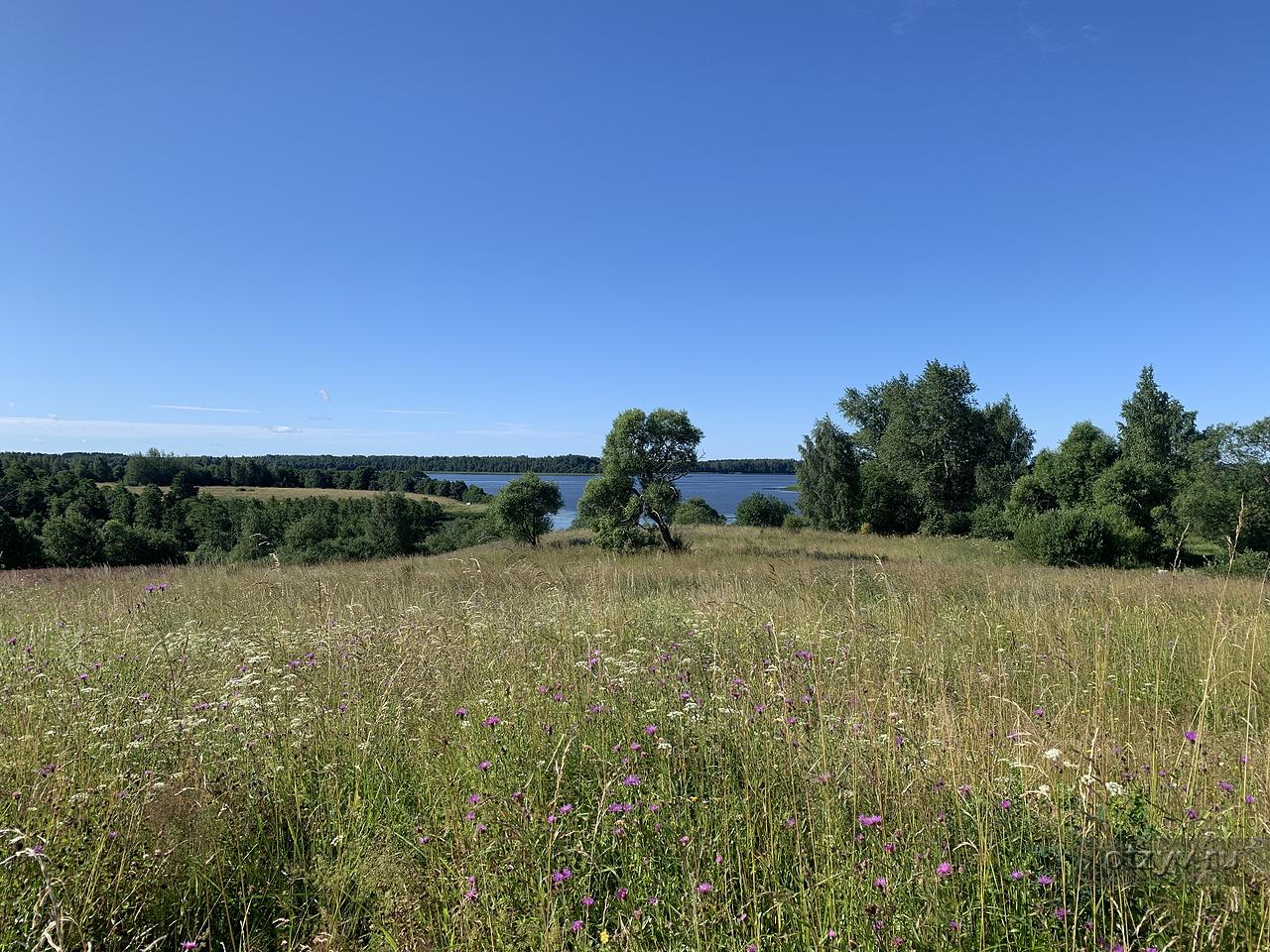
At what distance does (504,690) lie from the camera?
382 centimetres

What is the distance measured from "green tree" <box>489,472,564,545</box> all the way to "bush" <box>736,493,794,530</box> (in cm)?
2433

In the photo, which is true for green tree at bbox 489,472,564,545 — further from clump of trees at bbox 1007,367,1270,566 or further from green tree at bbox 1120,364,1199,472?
green tree at bbox 1120,364,1199,472

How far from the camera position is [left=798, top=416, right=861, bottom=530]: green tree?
4812 cm

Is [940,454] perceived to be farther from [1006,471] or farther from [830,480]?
[830,480]

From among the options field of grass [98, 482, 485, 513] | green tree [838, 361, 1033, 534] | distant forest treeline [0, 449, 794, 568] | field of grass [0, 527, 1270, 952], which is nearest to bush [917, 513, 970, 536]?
green tree [838, 361, 1033, 534]

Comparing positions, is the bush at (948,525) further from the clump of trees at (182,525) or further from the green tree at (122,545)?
the green tree at (122,545)

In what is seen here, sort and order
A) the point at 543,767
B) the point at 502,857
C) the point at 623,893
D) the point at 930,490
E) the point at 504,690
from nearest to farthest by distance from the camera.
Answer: the point at 623,893, the point at 502,857, the point at 543,767, the point at 504,690, the point at 930,490

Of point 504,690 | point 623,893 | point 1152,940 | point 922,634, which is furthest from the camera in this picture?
point 922,634

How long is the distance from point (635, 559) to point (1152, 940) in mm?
17277

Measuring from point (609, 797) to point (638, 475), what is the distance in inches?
743

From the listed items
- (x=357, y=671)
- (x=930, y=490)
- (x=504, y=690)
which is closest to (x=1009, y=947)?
(x=504, y=690)

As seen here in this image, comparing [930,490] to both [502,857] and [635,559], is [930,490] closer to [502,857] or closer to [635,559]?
[635,559]

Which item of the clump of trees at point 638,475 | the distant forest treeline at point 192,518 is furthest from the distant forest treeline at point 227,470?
the clump of trees at point 638,475

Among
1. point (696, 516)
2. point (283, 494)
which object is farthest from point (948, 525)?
point (283, 494)
